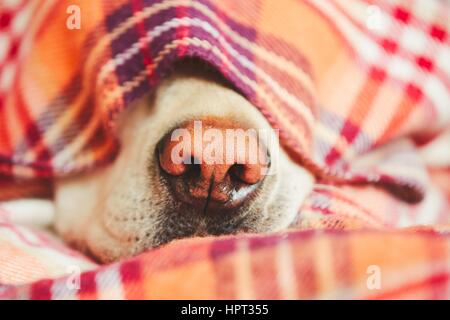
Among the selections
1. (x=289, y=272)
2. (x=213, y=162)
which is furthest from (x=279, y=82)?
(x=289, y=272)

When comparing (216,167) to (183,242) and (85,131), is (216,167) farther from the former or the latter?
(85,131)

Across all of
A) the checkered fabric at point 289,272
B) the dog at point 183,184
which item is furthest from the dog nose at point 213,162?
the checkered fabric at point 289,272

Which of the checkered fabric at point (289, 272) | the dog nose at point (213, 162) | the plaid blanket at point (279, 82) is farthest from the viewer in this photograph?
the plaid blanket at point (279, 82)

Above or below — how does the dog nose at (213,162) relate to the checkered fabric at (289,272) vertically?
above

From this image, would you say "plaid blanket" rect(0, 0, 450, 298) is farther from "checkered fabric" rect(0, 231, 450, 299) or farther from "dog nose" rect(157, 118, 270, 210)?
"checkered fabric" rect(0, 231, 450, 299)

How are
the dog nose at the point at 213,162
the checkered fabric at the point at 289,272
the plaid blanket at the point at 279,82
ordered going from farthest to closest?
the plaid blanket at the point at 279,82
the dog nose at the point at 213,162
the checkered fabric at the point at 289,272

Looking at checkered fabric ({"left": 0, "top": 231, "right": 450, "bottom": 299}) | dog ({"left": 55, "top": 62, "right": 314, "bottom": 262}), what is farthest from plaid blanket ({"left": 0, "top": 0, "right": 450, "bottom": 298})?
checkered fabric ({"left": 0, "top": 231, "right": 450, "bottom": 299})

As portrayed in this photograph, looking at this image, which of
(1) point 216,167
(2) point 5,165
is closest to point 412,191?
(1) point 216,167

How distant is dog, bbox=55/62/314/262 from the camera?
Answer: 90 centimetres

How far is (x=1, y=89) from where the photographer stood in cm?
120

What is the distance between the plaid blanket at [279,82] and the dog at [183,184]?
4 centimetres

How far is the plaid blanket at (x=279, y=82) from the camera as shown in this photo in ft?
3.24

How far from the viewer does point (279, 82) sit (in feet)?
3.32

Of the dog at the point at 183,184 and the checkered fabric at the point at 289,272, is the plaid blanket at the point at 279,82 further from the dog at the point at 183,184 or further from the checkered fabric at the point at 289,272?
the checkered fabric at the point at 289,272
